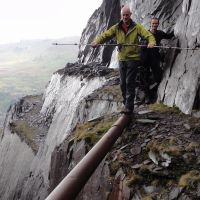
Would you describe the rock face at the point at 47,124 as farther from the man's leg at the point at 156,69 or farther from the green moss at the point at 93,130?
the green moss at the point at 93,130

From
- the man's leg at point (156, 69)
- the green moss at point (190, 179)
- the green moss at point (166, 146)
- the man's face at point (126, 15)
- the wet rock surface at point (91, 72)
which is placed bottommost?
the wet rock surface at point (91, 72)

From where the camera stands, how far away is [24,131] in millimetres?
41250

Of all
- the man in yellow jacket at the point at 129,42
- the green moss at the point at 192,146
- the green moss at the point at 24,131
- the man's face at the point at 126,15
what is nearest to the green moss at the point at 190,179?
the green moss at the point at 192,146

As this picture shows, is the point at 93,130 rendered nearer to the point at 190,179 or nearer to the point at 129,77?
the point at 129,77

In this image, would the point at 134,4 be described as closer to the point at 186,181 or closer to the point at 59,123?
the point at 59,123

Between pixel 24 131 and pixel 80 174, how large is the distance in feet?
114

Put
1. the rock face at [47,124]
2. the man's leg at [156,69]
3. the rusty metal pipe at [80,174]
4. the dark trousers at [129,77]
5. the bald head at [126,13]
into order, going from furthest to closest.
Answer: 1. the rock face at [47,124]
2. the man's leg at [156,69]
3. the dark trousers at [129,77]
4. the bald head at [126,13]
5. the rusty metal pipe at [80,174]

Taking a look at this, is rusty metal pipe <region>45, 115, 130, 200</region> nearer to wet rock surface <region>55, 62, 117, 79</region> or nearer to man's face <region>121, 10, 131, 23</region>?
man's face <region>121, 10, 131, 23</region>

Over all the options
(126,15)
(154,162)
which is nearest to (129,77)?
(126,15)

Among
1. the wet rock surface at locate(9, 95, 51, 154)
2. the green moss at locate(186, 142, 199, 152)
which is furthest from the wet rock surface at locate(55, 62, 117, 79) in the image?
the green moss at locate(186, 142, 199, 152)

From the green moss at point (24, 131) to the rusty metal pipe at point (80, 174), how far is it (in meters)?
26.7

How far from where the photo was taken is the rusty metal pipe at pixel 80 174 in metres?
6.34

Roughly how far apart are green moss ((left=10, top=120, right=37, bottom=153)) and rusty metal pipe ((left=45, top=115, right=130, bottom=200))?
2674 centimetres

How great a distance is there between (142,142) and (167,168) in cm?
187
